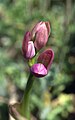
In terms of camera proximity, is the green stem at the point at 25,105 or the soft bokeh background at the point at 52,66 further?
the soft bokeh background at the point at 52,66

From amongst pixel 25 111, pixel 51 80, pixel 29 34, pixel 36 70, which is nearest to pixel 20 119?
pixel 25 111

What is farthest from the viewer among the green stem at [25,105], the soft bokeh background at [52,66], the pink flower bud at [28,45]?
the soft bokeh background at [52,66]

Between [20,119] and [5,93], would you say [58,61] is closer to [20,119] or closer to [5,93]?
[5,93]

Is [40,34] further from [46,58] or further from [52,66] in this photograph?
[52,66]

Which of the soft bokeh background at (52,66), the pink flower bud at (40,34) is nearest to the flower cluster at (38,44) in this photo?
the pink flower bud at (40,34)

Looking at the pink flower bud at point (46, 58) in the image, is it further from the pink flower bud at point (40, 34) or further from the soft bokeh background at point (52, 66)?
the soft bokeh background at point (52, 66)

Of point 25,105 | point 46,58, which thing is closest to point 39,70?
point 46,58
